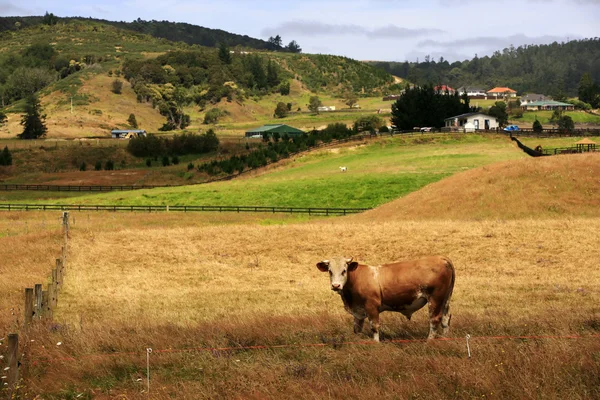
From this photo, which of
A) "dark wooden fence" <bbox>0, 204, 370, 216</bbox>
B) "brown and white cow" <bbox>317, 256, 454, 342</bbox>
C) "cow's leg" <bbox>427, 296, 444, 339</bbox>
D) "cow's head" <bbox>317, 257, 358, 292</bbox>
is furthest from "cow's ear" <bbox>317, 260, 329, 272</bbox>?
"dark wooden fence" <bbox>0, 204, 370, 216</bbox>

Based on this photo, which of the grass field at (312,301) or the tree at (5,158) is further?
the tree at (5,158)

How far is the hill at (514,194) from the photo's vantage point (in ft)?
174

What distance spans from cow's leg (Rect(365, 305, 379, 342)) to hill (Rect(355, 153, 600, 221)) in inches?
1499

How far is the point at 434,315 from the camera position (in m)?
16.0

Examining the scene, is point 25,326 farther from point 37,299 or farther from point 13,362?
point 13,362

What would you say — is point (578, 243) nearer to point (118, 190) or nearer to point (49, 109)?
point (118, 190)

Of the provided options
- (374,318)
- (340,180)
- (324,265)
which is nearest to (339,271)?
(324,265)

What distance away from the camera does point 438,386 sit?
1277cm

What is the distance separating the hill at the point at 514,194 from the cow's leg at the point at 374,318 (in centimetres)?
3809

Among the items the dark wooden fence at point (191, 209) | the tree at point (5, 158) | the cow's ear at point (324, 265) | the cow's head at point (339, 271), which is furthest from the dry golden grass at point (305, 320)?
the tree at point (5, 158)

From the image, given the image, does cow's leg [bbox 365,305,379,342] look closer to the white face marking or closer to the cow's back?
the cow's back

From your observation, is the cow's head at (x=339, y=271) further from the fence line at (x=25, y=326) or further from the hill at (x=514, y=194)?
the hill at (x=514, y=194)

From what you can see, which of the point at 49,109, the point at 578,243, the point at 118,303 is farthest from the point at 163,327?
the point at 49,109

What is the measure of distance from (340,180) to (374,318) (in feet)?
212
